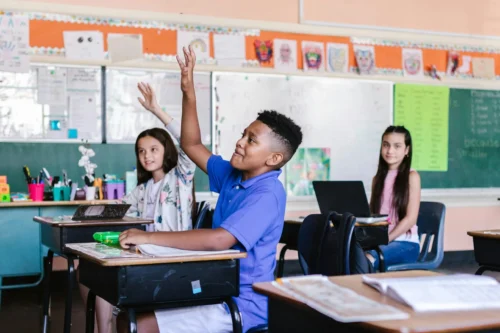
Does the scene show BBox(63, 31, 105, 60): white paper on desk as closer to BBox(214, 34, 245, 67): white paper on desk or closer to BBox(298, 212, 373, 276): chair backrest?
BBox(214, 34, 245, 67): white paper on desk

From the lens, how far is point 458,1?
661cm

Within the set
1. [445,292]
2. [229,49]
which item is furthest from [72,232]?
[229,49]

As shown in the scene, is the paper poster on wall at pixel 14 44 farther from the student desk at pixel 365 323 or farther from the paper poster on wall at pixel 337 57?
the student desk at pixel 365 323

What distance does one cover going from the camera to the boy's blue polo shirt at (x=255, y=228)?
208 cm

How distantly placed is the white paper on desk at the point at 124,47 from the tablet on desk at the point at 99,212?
2.13 meters

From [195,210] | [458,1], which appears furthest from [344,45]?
[195,210]

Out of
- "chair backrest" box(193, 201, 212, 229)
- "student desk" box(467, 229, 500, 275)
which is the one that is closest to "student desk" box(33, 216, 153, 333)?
"chair backrest" box(193, 201, 212, 229)

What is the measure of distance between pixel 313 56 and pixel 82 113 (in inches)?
80.7

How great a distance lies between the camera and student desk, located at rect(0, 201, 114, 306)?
455 centimetres

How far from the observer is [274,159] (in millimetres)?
2264

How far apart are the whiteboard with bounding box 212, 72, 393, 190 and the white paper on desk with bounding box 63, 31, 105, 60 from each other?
3.11 feet

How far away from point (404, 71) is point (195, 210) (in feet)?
11.4

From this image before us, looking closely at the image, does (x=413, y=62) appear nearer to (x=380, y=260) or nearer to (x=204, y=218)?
(x=380, y=260)

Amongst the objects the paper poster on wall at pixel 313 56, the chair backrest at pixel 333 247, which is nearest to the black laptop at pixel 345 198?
the chair backrest at pixel 333 247
